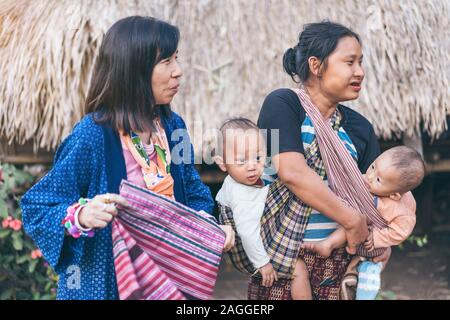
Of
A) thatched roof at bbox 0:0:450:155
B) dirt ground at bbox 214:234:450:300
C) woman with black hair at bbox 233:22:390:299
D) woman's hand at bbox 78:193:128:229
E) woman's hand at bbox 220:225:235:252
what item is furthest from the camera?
dirt ground at bbox 214:234:450:300

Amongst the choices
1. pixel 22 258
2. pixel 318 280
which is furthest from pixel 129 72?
pixel 22 258


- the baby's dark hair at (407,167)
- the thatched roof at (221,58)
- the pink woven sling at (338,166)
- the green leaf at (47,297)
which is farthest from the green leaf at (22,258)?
the baby's dark hair at (407,167)

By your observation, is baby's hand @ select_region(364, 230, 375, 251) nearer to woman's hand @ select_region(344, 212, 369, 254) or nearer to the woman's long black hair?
woman's hand @ select_region(344, 212, 369, 254)

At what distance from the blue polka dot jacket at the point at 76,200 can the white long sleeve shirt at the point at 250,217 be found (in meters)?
0.48

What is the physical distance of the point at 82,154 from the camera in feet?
6.77

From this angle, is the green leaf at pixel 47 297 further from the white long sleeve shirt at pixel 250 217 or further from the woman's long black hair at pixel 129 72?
the woman's long black hair at pixel 129 72

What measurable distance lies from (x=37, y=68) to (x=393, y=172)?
315 cm

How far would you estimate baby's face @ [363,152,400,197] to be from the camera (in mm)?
2414

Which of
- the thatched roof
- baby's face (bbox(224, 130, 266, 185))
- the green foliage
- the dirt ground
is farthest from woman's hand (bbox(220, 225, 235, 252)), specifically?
the dirt ground

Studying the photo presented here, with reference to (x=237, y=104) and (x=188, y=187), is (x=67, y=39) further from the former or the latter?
(x=188, y=187)

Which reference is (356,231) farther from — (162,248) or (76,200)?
(76,200)

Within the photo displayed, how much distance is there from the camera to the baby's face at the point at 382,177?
2.41 m

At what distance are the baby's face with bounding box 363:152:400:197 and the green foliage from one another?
2810 millimetres
